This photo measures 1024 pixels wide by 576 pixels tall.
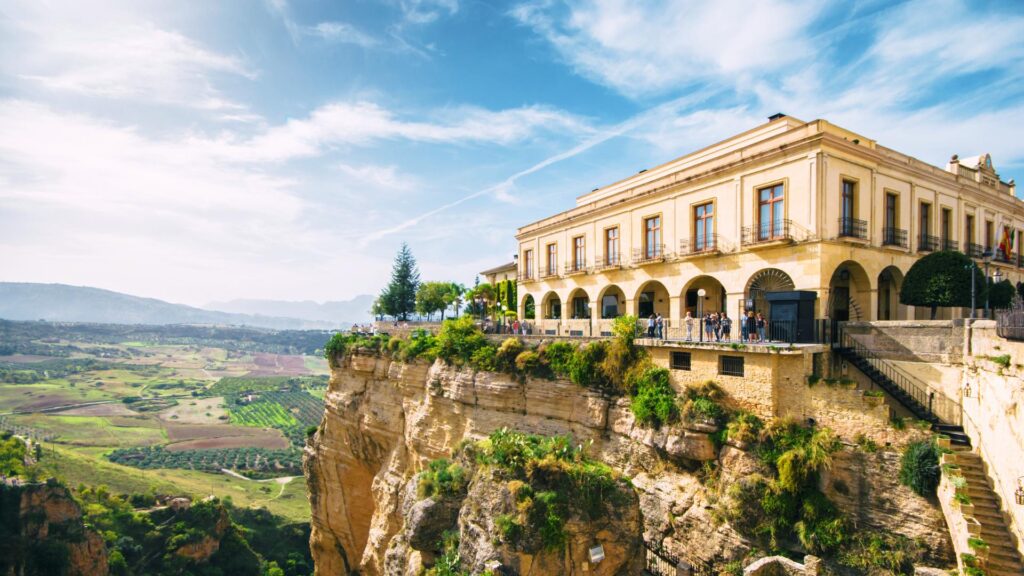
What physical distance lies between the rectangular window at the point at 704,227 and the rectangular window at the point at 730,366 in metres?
5.94

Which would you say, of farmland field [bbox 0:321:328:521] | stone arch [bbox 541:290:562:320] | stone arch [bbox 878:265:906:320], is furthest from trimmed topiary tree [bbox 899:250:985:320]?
farmland field [bbox 0:321:328:521]

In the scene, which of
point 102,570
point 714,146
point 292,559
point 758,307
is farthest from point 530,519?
point 292,559

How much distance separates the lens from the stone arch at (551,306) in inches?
1283

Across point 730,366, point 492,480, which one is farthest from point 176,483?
point 730,366

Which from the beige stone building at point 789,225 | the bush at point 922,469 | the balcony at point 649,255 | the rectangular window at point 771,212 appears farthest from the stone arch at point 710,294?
the bush at point 922,469

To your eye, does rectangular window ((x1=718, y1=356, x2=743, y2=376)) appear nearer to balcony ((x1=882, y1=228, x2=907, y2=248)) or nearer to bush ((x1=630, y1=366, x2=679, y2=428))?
bush ((x1=630, y1=366, x2=679, y2=428))

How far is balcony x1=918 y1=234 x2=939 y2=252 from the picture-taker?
2062 centimetres

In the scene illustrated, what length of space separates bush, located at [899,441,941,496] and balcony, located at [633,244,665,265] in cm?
1204

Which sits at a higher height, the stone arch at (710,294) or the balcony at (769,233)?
the balcony at (769,233)

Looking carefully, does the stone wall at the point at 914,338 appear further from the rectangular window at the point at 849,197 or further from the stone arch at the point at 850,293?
the rectangular window at the point at 849,197

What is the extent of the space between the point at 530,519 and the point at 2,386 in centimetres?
23299

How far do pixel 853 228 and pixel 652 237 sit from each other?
27.1ft

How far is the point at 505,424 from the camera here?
73.5 ft

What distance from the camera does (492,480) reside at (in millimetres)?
13633
